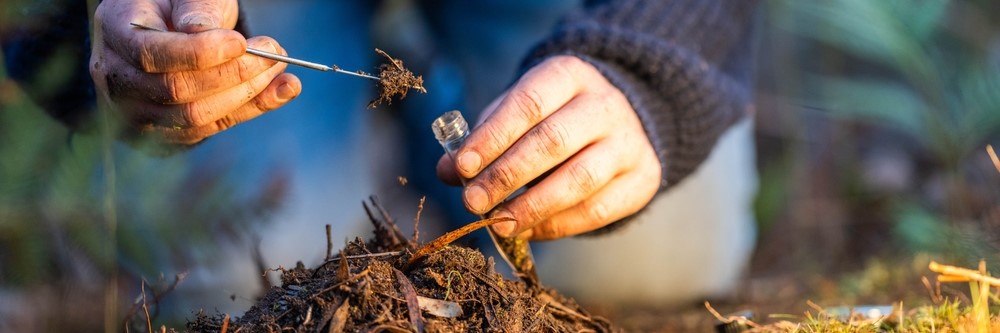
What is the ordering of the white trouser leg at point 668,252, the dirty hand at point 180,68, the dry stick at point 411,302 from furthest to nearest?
the white trouser leg at point 668,252 → the dirty hand at point 180,68 → the dry stick at point 411,302

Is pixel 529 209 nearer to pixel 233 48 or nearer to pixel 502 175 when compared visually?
pixel 502 175

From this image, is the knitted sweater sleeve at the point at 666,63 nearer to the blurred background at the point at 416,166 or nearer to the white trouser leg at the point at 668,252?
the blurred background at the point at 416,166

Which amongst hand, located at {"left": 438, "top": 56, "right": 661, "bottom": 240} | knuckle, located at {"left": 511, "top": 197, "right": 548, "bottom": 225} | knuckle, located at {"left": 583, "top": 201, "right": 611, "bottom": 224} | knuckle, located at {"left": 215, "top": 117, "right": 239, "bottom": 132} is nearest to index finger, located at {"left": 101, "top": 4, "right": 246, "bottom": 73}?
knuckle, located at {"left": 215, "top": 117, "right": 239, "bottom": 132}

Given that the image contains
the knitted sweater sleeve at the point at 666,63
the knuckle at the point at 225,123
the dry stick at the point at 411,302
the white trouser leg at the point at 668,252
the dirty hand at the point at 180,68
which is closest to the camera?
the dry stick at the point at 411,302

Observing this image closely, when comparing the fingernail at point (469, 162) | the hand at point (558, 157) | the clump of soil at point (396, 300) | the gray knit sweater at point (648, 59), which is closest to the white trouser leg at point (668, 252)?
the gray knit sweater at point (648, 59)

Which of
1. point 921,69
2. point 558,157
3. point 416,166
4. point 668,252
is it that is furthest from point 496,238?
point 921,69

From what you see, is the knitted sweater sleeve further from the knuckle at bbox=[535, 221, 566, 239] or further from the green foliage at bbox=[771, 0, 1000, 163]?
the green foliage at bbox=[771, 0, 1000, 163]
